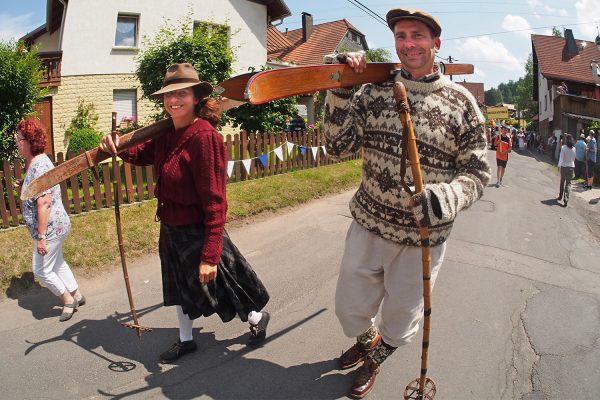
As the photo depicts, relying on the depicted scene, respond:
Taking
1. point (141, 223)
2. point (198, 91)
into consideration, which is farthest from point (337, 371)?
point (141, 223)

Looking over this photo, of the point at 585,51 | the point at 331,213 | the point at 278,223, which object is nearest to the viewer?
the point at 278,223

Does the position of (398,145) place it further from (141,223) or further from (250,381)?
(141,223)

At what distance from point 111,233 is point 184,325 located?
299cm

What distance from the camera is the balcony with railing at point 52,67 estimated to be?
49.6ft

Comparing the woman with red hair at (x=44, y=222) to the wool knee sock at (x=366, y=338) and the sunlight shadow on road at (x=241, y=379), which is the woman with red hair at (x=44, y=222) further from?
the wool knee sock at (x=366, y=338)

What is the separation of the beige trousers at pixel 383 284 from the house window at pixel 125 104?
614 inches

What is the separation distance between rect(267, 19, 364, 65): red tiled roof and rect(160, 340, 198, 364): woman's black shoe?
88.0 ft

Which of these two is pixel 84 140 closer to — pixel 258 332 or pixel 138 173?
pixel 138 173

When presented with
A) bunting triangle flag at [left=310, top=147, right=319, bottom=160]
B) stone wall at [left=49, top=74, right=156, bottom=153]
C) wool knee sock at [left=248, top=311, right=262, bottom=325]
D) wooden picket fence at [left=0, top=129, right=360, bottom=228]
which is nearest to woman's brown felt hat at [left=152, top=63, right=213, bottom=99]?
wooden picket fence at [left=0, top=129, right=360, bottom=228]

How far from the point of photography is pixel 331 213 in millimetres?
8086

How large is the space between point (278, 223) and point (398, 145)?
4.93 metres

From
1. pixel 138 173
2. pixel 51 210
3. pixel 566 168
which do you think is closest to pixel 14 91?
pixel 138 173

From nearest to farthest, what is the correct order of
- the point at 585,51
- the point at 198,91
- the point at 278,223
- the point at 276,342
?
the point at 198,91, the point at 276,342, the point at 278,223, the point at 585,51

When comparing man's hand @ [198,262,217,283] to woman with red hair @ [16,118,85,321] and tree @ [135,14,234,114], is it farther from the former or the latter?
tree @ [135,14,234,114]
